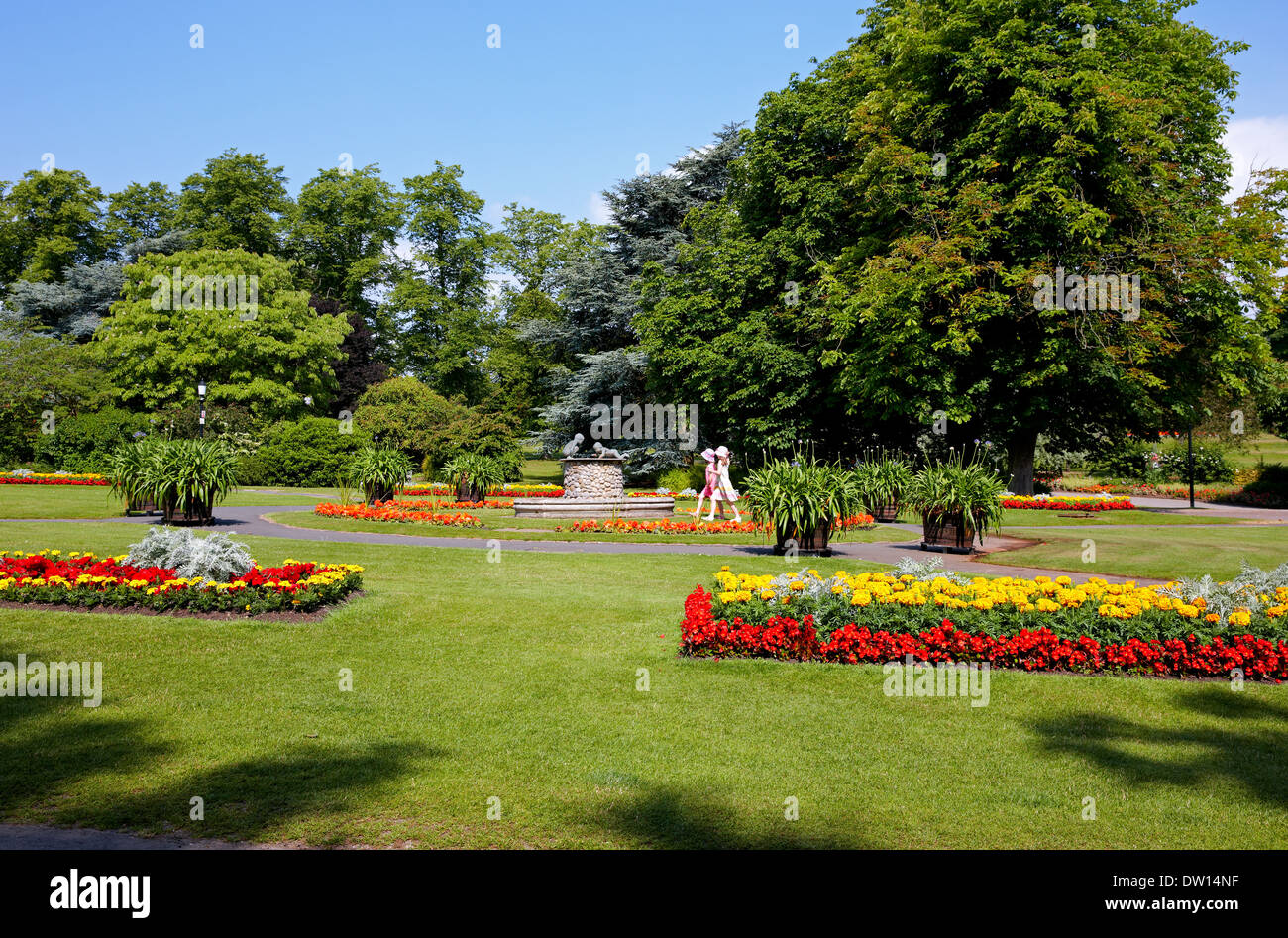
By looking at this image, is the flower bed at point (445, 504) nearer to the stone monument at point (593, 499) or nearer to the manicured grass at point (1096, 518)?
the stone monument at point (593, 499)

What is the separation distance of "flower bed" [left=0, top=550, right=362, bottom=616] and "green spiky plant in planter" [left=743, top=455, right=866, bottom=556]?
6675mm

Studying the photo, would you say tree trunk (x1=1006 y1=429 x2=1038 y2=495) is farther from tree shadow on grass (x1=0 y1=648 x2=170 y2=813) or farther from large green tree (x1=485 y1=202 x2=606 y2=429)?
tree shadow on grass (x1=0 y1=648 x2=170 y2=813)

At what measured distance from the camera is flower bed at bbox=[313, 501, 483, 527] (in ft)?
61.8

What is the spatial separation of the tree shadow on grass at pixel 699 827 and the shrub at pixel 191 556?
6601 mm

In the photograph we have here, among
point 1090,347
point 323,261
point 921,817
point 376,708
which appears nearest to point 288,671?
point 376,708

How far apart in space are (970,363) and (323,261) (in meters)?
41.9

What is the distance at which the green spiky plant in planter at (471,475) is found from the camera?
2481 centimetres

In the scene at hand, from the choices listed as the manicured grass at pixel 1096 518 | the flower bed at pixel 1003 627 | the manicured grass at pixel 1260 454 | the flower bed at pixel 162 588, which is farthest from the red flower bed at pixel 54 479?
the manicured grass at pixel 1260 454

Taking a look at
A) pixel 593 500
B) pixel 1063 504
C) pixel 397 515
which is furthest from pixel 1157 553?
pixel 397 515

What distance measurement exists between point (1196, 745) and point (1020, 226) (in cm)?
2090

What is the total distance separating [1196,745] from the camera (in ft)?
18.7

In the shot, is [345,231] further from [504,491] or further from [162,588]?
[162,588]

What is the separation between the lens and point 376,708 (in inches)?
243

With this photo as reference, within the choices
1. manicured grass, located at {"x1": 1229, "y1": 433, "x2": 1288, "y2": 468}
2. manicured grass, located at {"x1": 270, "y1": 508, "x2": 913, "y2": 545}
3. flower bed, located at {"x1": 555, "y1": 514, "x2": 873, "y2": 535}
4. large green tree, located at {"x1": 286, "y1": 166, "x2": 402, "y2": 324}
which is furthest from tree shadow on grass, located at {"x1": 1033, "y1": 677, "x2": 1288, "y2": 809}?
large green tree, located at {"x1": 286, "y1": 166, "x2": 402, "y2": 324}
